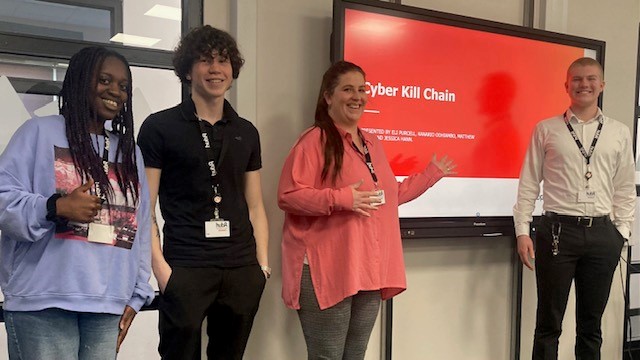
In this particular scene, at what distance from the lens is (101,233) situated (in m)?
1.34

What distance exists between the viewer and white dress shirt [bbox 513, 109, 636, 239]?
252cm

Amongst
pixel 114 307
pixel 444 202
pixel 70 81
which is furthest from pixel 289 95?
pixel 114 307

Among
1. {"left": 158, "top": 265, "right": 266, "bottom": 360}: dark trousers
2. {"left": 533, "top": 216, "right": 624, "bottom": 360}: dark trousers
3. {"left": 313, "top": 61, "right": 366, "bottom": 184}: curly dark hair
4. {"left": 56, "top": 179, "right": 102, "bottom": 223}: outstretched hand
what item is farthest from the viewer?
{"left": 533, "top": 216, "right": 624, "bottom": 360}: dark trousers

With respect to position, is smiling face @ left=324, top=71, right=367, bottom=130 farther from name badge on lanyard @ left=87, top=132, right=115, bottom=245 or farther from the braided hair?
name badge on lanyard @ left=87, top=132, right=115, bottom=245

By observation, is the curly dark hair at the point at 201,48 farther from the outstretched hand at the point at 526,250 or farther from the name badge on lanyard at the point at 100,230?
the outstretched hand at the point at 526,250

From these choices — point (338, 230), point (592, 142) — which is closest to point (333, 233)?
point (338, 230)

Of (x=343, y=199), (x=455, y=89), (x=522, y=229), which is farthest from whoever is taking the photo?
(x=455, y=89)

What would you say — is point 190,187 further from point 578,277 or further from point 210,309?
point 578,277

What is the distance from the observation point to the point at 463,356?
2957 mm

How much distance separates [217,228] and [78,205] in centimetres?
56

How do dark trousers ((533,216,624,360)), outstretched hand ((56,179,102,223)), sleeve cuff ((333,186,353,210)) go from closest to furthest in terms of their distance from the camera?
outstretched hand ((56,179,102,223)) < sleeve cuff ((333,186,353,210)) < dark trousers ((533,216,624,360))

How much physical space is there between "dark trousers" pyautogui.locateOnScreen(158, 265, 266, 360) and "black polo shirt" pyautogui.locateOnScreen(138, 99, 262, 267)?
43 mm

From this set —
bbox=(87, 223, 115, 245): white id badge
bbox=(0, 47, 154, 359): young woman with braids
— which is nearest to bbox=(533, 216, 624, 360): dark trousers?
bbox=(0, 47, 154, 359): young woman with braids

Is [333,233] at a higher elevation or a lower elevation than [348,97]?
lower
